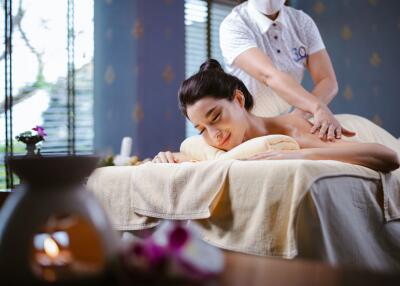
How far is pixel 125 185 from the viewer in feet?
5.78

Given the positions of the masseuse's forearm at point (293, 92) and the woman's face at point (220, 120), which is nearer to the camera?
the woman's face at point (220, 120)

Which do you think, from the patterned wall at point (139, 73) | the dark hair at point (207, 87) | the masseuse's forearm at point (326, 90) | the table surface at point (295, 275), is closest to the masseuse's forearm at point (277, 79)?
the dark hair at point (207, 87)

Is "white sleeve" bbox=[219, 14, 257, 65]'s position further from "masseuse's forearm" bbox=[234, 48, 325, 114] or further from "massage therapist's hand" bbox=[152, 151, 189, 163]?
"massage therapist's hand" bbox=[152, 151, 189, 163]

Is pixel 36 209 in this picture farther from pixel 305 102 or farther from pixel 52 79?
pixel 52 79

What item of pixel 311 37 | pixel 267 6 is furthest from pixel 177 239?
pixel 311 37

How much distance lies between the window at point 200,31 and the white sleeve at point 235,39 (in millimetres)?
1738

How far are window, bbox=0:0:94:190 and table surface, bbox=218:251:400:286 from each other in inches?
111

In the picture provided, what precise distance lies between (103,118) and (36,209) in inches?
130

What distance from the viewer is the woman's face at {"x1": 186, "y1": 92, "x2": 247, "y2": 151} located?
1812mm

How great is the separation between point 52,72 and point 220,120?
2.03m

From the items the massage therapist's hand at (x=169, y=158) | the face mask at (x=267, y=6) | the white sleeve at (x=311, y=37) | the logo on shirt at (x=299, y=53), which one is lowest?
the massage therapist's hand at (x=169, y=158)

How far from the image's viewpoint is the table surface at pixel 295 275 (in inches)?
25.4

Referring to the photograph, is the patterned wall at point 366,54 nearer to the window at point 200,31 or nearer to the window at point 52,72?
the window at point 200,31

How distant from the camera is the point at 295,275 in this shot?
2.27 ft
